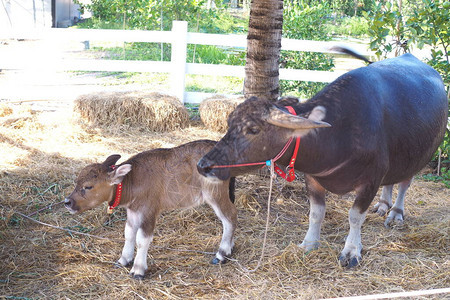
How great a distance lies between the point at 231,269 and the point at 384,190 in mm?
2361

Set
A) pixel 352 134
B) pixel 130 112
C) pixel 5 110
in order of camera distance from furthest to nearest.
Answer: pixel 130 112
pixel 5 110
pixel 352 134

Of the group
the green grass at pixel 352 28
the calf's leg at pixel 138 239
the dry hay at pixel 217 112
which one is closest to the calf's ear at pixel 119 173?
the calf's leg at pixel 138 239

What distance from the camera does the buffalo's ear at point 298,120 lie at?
3.42 metres

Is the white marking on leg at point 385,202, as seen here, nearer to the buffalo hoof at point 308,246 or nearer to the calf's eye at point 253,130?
the buffalo hoof at point 308,246

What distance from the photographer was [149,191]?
4.46m

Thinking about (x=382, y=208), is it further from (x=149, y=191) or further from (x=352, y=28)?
(x=352, y=28)

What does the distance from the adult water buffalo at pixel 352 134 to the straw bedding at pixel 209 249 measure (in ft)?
1.20

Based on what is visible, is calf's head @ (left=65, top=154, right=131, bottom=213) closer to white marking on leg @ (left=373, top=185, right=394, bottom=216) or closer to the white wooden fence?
white marking on leg @ (left=373, top=185, right=394, bottom=216)

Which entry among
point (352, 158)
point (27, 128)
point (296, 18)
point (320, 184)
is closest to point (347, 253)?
point (320, 184)

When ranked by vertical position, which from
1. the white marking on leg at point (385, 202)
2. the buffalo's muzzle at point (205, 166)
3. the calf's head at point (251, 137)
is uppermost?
the calf's head at point (251, 137)

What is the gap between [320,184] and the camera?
14.5 feet

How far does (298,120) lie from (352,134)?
737 mm

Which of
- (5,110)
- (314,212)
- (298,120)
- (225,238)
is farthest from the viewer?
(5,110)

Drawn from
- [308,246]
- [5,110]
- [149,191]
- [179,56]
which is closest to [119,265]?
[149,191]
